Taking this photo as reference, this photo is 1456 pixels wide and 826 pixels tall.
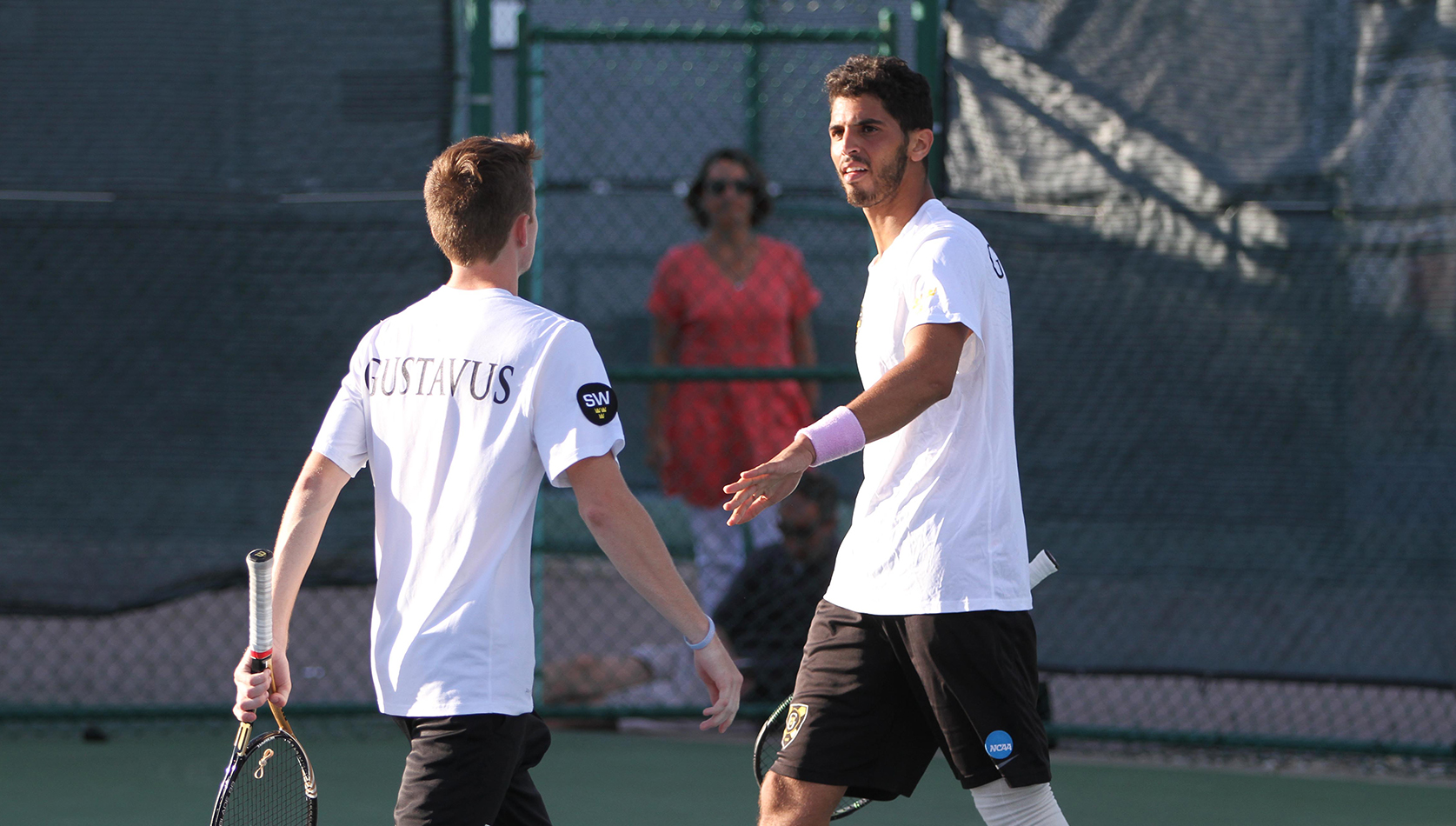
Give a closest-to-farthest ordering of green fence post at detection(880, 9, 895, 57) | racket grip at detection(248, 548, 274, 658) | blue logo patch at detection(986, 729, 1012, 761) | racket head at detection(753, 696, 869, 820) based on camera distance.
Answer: racket grip at detection(248, 548, 274, 658) < blue logo patch at detection(986, 729, 1012, 761) < racket head at detection(753, 696, 869, 820) < green fence post at detection(880, 9, 895, 57)

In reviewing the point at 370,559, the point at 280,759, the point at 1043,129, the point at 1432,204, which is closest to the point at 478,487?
the point at 280,759

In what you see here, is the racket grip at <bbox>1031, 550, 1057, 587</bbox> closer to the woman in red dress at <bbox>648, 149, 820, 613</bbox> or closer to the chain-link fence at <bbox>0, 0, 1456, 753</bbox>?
the chain-link fence at <bbox>0, 0, 1456, 753</bbox>

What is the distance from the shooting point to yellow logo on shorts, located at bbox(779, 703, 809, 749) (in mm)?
2748

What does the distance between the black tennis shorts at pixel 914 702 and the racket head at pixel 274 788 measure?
835mm

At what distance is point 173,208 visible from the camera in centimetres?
481

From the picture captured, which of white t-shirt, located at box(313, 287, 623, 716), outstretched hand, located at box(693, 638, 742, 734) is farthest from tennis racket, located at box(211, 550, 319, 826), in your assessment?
outstretched hand, located at box(693, 638, 742, 734)

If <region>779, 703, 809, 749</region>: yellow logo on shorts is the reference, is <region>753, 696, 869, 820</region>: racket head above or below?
below

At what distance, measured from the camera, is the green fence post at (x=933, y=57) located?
490 cm

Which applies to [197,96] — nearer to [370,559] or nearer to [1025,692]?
[370,559]

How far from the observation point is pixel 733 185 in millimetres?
4938

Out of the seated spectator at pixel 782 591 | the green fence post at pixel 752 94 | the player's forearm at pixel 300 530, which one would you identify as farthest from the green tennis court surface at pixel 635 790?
the green fence post at pixel 752 94

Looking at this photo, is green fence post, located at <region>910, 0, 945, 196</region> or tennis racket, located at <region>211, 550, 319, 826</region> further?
green fence post, located at <region>910, 0, 945, 196</region>

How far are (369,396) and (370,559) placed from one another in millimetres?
2591

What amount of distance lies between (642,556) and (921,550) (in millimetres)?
603
